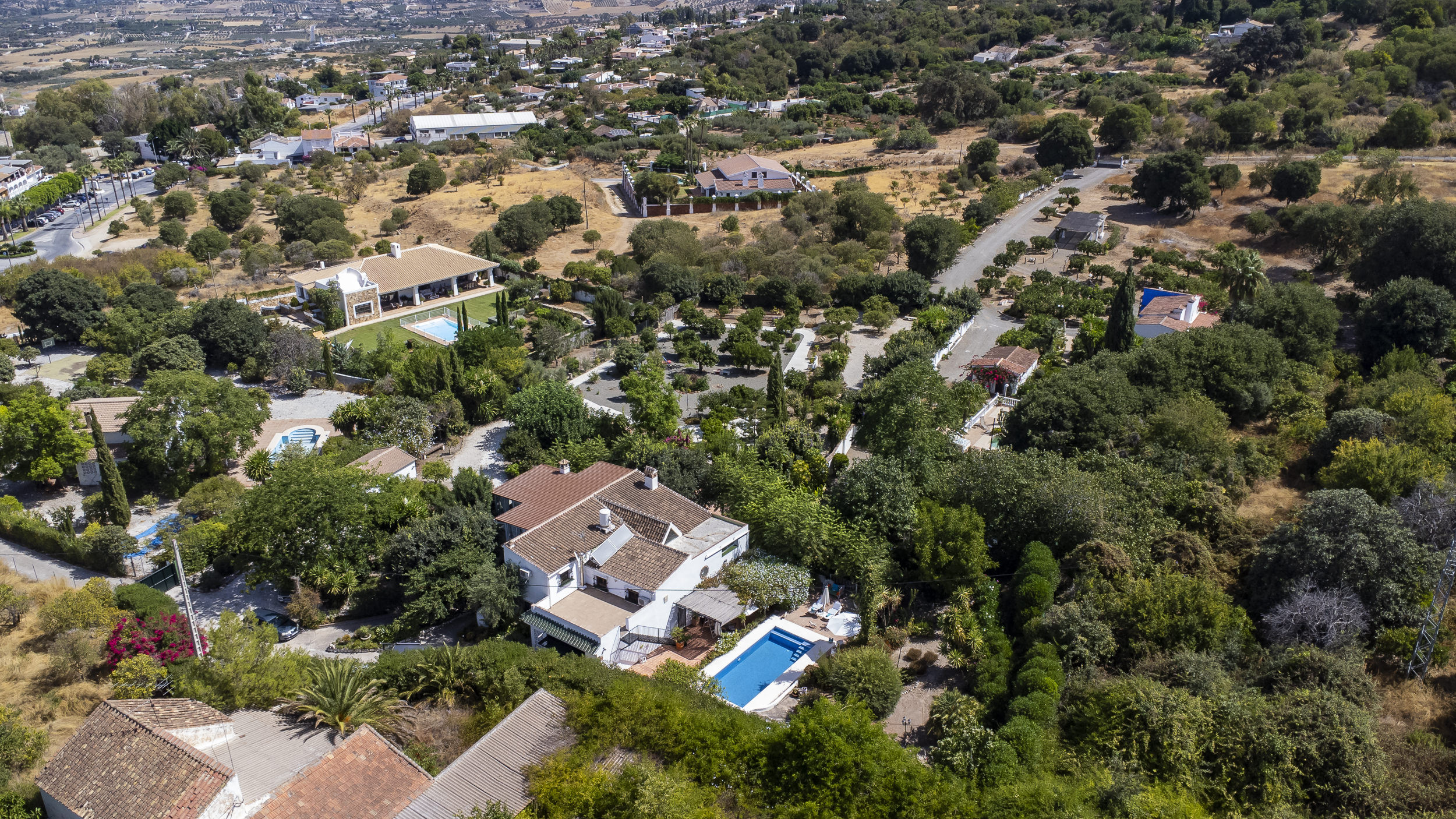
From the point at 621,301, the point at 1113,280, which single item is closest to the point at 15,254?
the point at 621,301

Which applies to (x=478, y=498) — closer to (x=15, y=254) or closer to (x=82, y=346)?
(x=82, y=346)

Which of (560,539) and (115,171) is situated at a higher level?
(560,539)

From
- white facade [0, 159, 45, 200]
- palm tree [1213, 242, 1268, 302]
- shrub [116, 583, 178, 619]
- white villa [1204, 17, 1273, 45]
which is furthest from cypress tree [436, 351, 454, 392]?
white villa [1204, 17, 1273, 45]

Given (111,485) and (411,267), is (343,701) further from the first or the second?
(411,267)

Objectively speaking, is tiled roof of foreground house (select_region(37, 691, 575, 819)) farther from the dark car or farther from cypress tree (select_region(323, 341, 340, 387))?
cypress tree (select_region(323, 341, 340, 387))

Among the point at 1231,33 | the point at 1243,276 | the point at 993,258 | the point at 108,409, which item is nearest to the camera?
the point at 108,409

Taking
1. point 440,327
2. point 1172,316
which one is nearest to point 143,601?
point 440,327
